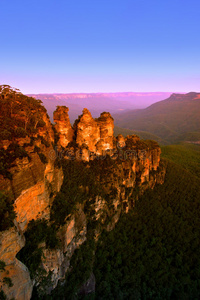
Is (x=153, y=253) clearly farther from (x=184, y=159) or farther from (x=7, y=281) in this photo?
(x=184, y=159)

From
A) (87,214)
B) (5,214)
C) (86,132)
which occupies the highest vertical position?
(86,132)

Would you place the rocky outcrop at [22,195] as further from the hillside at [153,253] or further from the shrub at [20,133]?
the hillside at [153,253]

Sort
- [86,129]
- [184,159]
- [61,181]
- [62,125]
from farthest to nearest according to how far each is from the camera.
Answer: [184,159] < [86,129] < [62,125] < [61,181]

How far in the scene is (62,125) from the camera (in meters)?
30.1

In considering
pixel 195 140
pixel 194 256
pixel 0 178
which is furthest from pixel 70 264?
pixel 195 140

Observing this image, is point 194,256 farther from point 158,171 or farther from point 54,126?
point 54,126

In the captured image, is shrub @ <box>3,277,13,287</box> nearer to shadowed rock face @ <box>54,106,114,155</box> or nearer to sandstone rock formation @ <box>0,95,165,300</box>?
sandstone rock formation @ <box>0,95,165,300</box>

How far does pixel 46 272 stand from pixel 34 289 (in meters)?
1.44

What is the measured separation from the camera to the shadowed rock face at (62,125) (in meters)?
29.7

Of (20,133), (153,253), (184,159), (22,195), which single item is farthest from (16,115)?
(184,159)

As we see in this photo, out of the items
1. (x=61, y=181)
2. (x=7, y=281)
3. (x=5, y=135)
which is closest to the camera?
(x=7, y=281)

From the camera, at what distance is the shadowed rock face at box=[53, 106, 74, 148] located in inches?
1171

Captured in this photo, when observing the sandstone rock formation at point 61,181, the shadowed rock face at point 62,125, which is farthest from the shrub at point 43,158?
the shadowed rock face at point 62,125

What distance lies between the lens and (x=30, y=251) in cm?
1426
